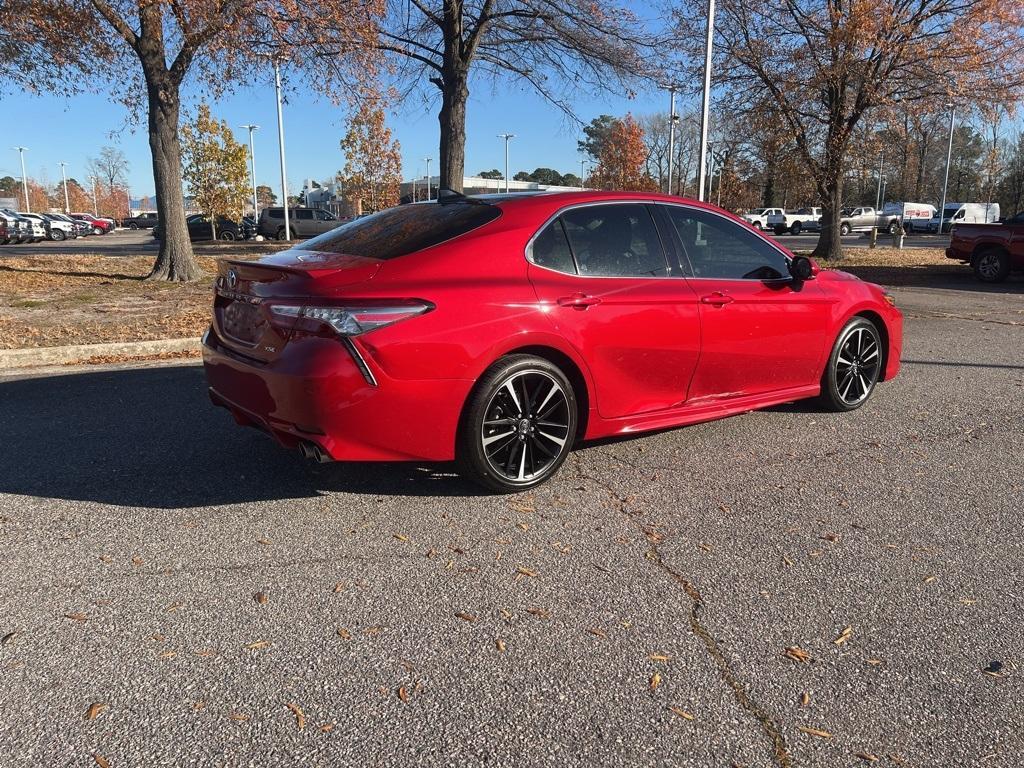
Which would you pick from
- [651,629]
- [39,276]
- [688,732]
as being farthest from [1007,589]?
[39,276]

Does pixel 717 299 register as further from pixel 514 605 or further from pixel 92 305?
pixel 92 305

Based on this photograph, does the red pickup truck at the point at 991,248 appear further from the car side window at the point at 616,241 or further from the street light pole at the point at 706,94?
the car side window at the point at 616,241

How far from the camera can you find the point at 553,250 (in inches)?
165

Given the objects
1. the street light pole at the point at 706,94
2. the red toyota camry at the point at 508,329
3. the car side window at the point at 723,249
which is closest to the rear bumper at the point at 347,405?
the red toyota camry at the point at 508,329

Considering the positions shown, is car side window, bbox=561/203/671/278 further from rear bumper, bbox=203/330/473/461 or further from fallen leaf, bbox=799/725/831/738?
fallen leaf, bbox=799/725/831/738

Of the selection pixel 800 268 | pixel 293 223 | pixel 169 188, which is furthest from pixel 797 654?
pixel 293 223

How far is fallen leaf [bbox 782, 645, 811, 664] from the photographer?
8.80 ft

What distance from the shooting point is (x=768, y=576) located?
10.8 ft

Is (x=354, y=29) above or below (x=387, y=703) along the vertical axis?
above

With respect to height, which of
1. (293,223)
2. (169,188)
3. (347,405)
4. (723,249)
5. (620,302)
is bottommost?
(347,405)

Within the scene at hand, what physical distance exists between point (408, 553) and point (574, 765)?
1.47 meters

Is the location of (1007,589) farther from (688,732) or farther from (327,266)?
(327,266)

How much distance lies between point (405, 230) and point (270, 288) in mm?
830

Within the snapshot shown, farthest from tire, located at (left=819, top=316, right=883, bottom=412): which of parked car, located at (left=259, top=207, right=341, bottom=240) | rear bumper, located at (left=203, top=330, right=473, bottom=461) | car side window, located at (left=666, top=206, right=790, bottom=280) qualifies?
parked car, located at (left=259, top=207, right=341, bottom=240)
